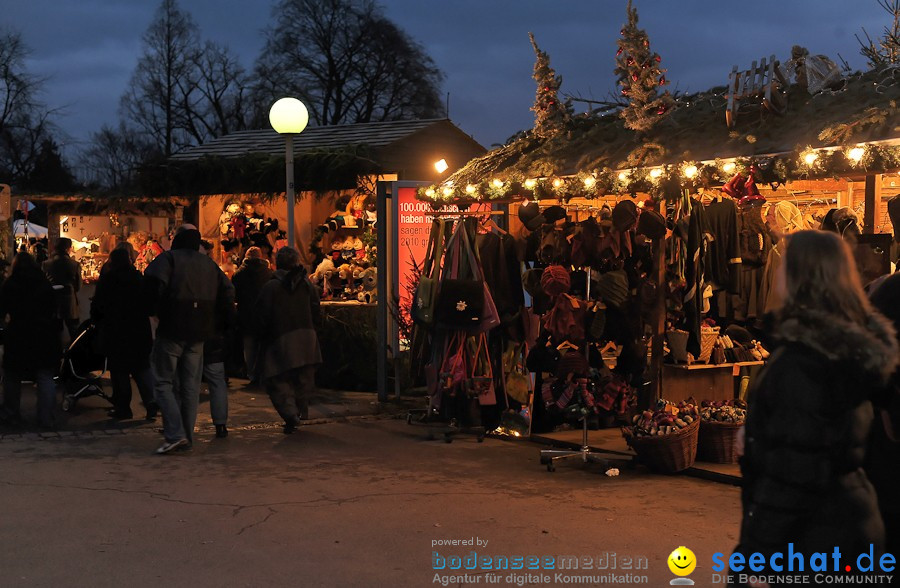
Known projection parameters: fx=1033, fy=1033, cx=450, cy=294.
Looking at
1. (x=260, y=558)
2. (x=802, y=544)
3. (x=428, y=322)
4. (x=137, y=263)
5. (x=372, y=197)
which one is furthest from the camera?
(x=137, y=263)

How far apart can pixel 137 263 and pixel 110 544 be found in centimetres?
1133

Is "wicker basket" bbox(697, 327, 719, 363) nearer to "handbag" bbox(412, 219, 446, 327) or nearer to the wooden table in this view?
the wooden table

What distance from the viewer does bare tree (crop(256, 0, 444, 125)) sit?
1688 inches

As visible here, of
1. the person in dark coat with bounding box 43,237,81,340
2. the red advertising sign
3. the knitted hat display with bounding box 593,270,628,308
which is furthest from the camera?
the person in dark coat with bounding box 43,237,81,340

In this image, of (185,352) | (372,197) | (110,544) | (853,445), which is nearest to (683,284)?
(185,352)

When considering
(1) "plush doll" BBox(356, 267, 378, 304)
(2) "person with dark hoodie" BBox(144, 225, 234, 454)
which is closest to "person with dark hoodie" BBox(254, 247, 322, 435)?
(2) "person with dark hoodie" BBox(144, 225, 234, 454)

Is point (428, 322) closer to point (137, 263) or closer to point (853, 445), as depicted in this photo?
point (853, 445)

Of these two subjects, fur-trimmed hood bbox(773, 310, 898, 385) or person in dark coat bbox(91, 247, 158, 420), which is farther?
person in dark coat bbox(91, 247, 158, 420)

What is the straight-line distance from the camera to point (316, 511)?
695 centimetres

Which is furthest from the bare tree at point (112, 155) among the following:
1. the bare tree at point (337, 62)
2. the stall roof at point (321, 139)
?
the stall roof at point (321, 139)

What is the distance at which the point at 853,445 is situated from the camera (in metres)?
3.25

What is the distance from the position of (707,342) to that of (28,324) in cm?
641

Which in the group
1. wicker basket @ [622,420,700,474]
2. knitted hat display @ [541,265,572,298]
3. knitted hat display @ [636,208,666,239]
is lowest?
wicker basket @ [622,420,700,474]

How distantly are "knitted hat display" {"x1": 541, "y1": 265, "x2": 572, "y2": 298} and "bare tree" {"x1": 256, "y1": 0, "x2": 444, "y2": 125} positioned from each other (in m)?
34.8
